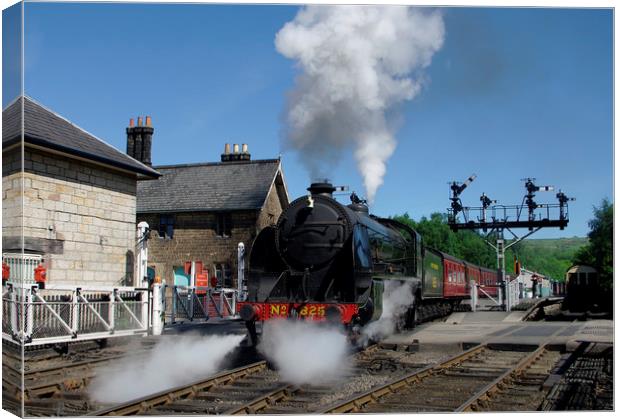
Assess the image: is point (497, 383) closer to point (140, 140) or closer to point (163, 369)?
point (163, 369)

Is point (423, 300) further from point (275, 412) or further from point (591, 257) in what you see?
point (275, 412)

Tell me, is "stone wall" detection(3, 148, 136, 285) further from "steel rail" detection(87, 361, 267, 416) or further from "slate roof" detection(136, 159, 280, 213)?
"slate roof" detection(136, 159, 280, 213)

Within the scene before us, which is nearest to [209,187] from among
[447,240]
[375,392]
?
[447,240]

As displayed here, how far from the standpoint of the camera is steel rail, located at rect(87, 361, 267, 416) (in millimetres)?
6530

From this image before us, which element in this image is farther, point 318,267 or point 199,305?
point 199,305

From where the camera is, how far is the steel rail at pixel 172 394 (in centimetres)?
653

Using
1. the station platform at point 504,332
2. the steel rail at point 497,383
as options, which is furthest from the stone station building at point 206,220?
the steel rail at point 497,383

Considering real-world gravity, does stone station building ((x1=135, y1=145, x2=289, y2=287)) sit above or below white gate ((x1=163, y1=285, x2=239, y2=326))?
above

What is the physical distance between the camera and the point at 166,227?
25.4 metres

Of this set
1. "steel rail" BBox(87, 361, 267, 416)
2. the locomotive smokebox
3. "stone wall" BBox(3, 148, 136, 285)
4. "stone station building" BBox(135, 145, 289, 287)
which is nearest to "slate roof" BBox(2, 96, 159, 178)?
"stone wall" BBox(3, 148, 136, 285)

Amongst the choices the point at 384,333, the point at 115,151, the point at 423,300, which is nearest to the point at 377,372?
the point at 384,333

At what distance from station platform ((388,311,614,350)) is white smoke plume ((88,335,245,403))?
11.9 feet

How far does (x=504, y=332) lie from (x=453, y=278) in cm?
687

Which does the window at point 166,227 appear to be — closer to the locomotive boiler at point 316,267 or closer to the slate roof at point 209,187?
the slate roof at point 209,187
